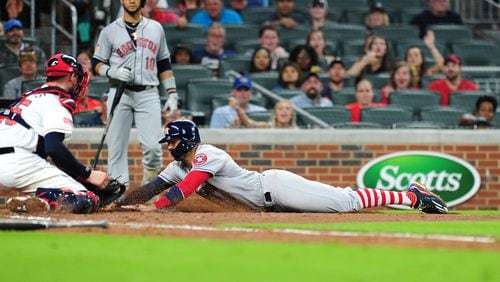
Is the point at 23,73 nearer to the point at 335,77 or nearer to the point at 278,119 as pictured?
the point at 278,119

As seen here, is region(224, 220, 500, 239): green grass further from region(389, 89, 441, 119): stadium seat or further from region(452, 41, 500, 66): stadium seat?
region(452, 41, 500, 66): stadium seat

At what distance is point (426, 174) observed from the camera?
45.0ft

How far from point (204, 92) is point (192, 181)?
4589mm

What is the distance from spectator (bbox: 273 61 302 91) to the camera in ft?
47.7

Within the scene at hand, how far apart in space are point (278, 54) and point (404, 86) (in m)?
1.72

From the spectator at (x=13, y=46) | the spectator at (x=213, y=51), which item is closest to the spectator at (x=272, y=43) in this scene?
the spectator at (x=213, y=51)

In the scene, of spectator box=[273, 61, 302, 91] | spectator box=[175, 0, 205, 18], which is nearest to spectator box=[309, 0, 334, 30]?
spectator box=[175, 0, 205, 18]

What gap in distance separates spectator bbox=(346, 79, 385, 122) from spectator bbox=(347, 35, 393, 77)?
1.08 m

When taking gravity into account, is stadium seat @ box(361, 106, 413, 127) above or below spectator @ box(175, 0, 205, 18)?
below

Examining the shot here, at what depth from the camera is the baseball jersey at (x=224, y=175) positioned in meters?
9.54

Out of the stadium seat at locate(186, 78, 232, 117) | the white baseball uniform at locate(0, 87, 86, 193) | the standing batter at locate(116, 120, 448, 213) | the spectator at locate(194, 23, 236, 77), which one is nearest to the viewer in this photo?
the white baseball uniform at locate(0, 87, 86, 193)

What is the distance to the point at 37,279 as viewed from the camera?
5.45 m

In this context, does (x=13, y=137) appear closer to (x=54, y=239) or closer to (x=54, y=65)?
(x=54, y=65)

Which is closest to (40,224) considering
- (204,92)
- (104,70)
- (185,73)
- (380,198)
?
(380,198)
